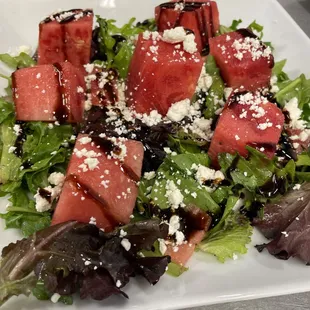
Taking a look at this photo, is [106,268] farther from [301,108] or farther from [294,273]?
[301,108]

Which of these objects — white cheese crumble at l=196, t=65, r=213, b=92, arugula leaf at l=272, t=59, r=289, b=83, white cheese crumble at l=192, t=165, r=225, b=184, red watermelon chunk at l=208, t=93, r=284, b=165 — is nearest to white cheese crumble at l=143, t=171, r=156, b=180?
white cheese crumble at l=192, t=165, r=225, b=184

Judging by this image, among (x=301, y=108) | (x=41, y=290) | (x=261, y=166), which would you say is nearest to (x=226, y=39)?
(x=301, y=108)

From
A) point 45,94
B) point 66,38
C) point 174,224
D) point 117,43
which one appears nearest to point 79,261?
point 174,224

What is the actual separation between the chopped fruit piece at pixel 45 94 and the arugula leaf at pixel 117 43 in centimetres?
31

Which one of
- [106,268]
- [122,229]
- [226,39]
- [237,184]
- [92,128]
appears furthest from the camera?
[226,39]

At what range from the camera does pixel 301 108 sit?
6.29 feet

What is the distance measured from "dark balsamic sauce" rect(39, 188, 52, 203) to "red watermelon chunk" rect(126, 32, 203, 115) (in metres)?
0.51

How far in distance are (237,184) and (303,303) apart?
48cm

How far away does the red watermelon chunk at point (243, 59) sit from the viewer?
181 centimetres

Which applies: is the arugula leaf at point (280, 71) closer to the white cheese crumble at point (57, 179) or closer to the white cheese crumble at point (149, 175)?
the white cheese crumble at point (149, 175)

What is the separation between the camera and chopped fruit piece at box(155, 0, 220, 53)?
199 centimetres

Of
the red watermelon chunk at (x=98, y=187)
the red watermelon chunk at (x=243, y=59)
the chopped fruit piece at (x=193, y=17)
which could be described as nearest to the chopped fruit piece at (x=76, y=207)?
the red watermelon chunk at (x=98, y=187)

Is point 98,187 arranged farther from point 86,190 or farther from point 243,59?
point 243,59

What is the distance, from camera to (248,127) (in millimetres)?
1565
